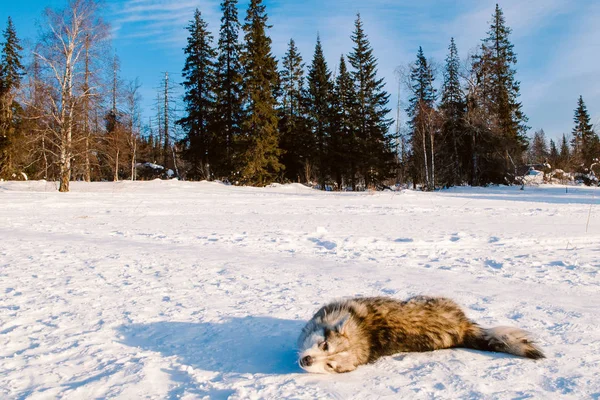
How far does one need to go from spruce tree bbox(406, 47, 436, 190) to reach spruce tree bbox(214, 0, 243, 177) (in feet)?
48.1

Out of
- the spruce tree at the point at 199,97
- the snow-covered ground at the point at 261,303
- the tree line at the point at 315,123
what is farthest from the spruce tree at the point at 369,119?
the snow-covered ground at the point at 261,303

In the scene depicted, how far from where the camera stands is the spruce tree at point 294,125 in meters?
36.2

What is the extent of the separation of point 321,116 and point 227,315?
114ft

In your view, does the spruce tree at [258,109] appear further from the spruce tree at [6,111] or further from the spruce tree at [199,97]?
the spruce tree at [6,111]

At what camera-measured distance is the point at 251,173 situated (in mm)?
29031

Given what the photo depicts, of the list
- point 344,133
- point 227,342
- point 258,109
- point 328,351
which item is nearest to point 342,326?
point 328,351

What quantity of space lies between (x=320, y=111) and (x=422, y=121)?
10.7 metres

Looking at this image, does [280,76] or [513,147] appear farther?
[280,76]

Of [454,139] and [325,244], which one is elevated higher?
[454,139]

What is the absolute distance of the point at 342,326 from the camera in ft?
7.26

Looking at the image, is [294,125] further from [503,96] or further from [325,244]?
[325,244]

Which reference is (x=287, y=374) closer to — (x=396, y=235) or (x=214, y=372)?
(x=214, y=372)

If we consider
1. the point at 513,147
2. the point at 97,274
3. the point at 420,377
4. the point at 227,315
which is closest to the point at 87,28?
the point at 97,274

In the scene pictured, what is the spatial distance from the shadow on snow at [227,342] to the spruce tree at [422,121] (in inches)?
1093
